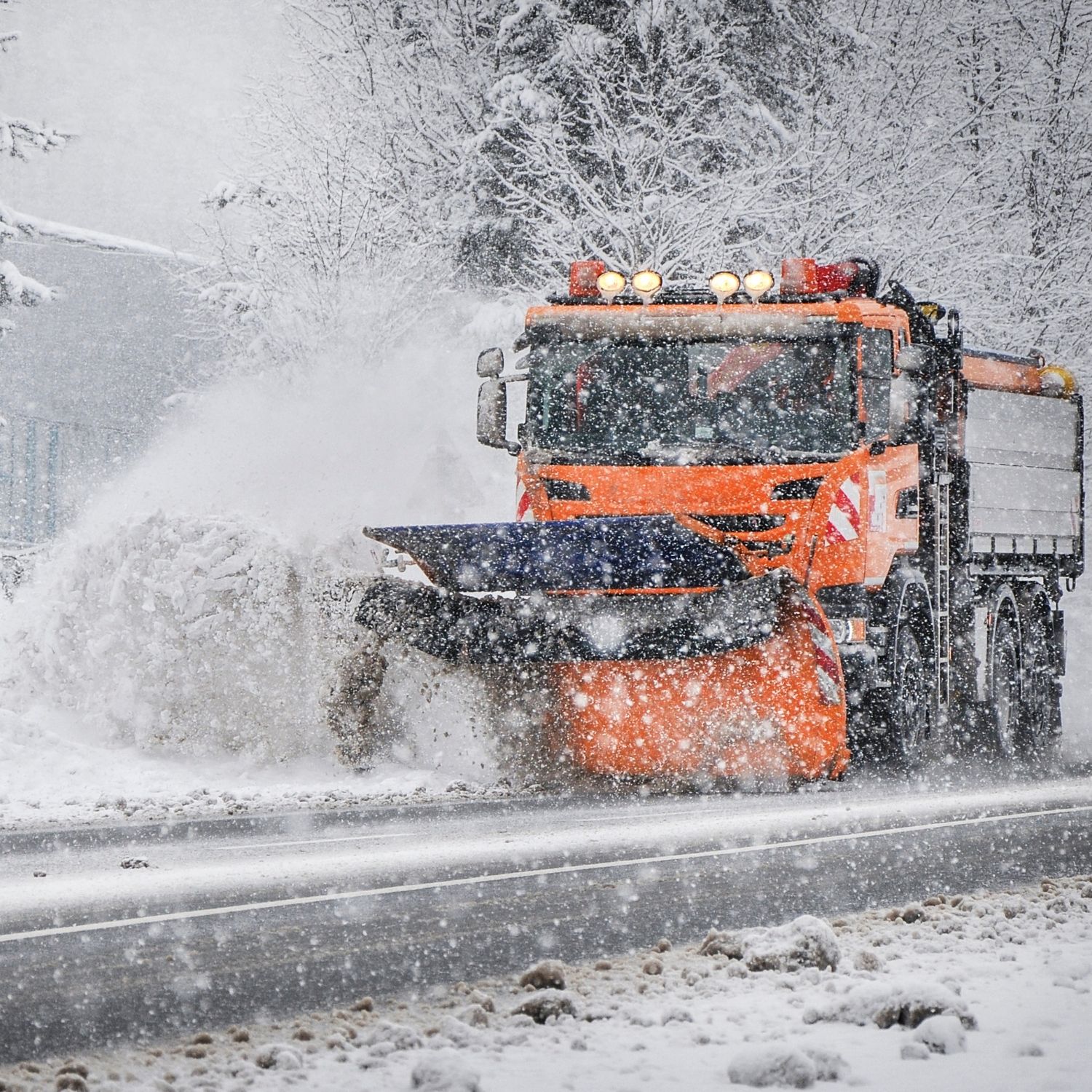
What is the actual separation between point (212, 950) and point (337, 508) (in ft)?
29.2

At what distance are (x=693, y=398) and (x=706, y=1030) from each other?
21.8 feet

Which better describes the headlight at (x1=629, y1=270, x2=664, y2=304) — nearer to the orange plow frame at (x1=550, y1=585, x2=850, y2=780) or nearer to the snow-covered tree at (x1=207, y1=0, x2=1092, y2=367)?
the orange plow frame at (x1=550, y1=585, x2=850, y2=780)

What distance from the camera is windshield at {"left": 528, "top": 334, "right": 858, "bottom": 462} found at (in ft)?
35.1

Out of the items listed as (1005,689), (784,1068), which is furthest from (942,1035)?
(1005,689)

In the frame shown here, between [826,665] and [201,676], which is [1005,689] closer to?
[826,665]

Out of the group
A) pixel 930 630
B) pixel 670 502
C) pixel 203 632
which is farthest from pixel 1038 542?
pixel 203 632

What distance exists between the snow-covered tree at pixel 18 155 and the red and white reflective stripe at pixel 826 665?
30.8 feet

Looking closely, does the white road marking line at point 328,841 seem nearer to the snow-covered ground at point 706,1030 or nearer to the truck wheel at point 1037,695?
the snow-covered ground at point 706,1030

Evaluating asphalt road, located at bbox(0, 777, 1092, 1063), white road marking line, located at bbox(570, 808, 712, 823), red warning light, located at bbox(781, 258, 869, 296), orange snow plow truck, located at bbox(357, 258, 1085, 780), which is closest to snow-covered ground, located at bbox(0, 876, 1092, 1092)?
asphalt road, located at bbox(0, 777, 1092, 1063)

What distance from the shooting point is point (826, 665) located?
9844 mm

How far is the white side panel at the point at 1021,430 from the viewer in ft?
43.3

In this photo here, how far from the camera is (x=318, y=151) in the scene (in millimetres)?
23750

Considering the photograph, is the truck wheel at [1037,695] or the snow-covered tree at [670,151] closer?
the truck wheel at [1037,695]

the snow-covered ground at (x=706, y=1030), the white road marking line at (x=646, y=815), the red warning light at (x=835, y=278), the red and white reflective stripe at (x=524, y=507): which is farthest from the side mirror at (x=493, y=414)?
the snow-covered ground at (x=706, y=1030)
